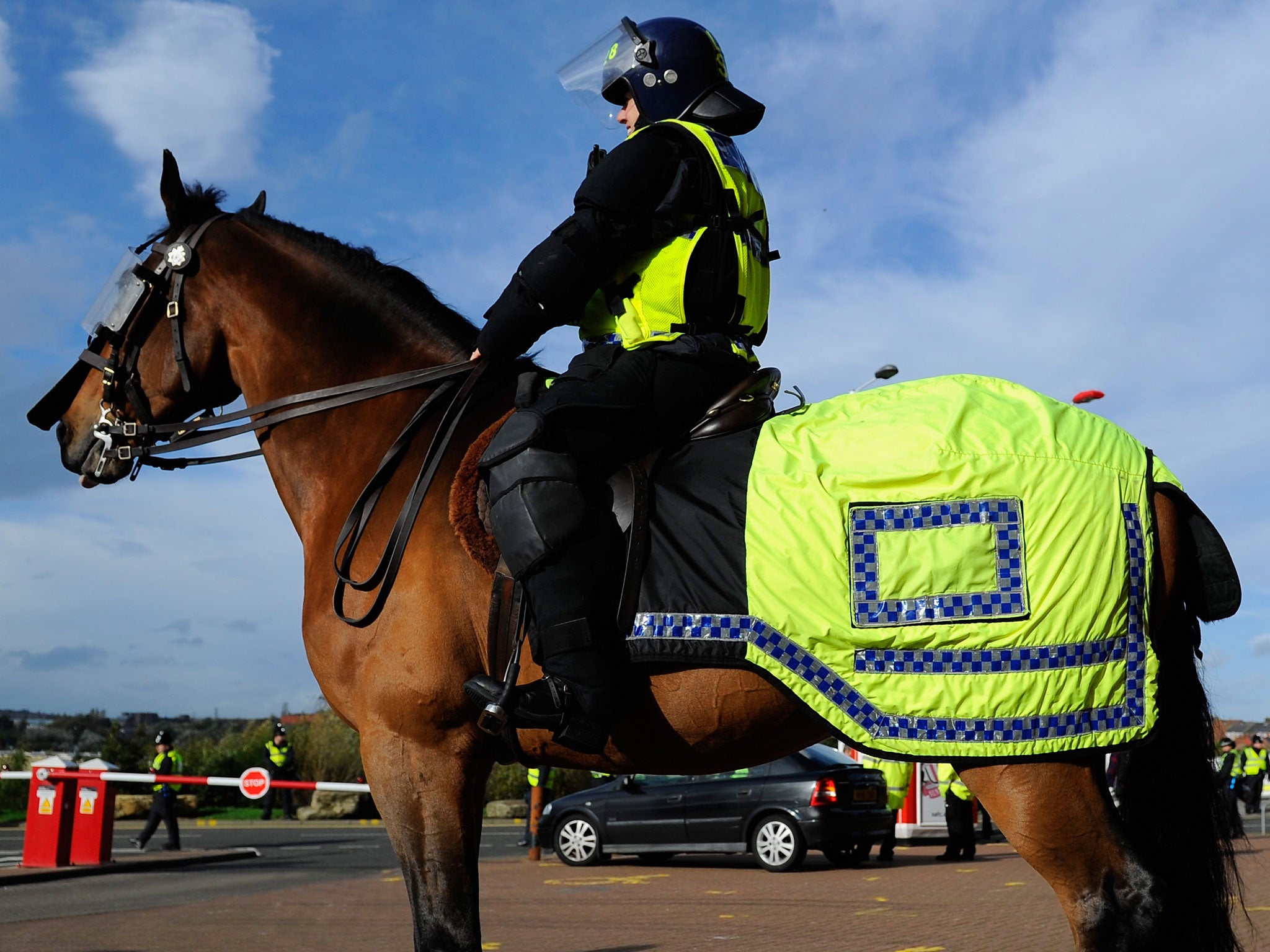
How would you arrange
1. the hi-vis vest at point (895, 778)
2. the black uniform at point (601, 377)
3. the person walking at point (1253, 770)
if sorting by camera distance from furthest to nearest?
the person walking at point (1253, 770), the hi-vis vest at point (895, 778), the black uniform at point (601, 377)

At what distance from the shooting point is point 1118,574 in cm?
337

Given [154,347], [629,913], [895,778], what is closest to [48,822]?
[629,913]

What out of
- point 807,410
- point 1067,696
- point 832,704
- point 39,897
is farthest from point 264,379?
point 39,897

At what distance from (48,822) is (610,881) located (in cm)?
692

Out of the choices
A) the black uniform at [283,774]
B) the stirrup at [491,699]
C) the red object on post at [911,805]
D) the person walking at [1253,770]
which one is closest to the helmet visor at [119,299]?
the stirrup at [491,699]

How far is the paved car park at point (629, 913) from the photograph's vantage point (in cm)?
909

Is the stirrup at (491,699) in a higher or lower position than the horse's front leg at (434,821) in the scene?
higher

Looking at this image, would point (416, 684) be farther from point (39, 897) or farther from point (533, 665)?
point (39, 897)

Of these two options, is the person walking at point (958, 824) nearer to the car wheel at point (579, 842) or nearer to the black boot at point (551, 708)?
the car wheel at point (579, 842)

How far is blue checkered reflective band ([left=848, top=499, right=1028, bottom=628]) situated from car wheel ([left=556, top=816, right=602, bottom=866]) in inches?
561

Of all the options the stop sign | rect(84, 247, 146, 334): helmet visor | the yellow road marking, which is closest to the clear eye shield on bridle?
rect(84, 247, 146, 334): helmet visor

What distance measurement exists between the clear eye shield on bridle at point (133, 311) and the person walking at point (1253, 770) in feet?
87.4

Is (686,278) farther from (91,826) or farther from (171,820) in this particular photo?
(171,820)

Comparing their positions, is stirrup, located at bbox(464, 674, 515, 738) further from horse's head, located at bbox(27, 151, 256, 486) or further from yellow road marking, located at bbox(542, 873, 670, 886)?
yellow road marking, located at bbox(542, 873, 670, 886)
